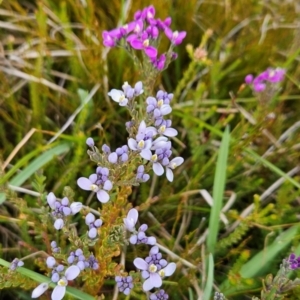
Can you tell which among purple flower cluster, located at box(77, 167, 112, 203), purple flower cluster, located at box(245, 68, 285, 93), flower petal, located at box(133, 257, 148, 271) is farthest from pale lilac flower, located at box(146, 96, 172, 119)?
purple flower cluster, located at box(245, 68, 285, 93)

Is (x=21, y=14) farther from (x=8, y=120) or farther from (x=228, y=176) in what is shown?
(x=228, y=176)

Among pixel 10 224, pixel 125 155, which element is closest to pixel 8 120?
pixel 10 224

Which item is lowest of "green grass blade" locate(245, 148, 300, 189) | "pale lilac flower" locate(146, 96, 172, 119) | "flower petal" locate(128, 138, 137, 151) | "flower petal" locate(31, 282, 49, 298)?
"flower petal" locate(31, 282, 49, 298)

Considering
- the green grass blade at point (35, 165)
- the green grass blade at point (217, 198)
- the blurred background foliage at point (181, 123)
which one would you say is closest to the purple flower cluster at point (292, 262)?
the blurred background foliage at point (181, 123)

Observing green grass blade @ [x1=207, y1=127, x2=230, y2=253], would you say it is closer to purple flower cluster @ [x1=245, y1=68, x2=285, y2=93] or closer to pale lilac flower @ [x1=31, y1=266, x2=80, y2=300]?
purple flower cluster @ [x1=245, y1=68, x2=285, y2=93]

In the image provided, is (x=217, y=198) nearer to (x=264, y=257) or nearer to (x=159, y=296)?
(x=264, y=257)

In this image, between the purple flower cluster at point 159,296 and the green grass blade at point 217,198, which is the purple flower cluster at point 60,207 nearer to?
the purple flower cluster at point 159,296

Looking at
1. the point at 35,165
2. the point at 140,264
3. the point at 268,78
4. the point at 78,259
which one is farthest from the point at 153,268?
the point at 268,78
